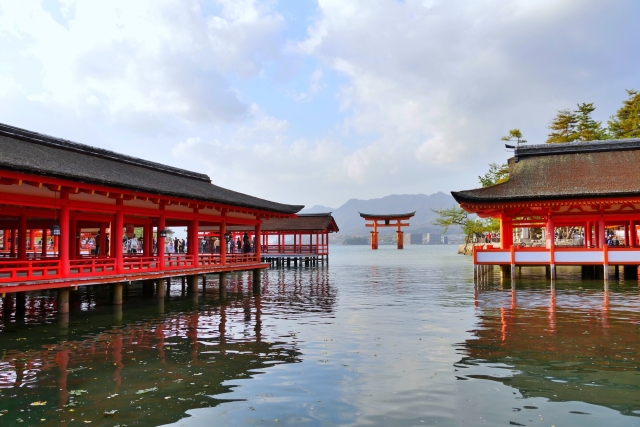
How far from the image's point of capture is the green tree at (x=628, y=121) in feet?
166

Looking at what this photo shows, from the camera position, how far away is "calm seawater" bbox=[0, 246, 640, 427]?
302 inches

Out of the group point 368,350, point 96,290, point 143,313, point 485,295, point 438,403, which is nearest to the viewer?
point 438,403

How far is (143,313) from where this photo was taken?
714 inches

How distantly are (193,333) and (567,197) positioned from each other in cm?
2027

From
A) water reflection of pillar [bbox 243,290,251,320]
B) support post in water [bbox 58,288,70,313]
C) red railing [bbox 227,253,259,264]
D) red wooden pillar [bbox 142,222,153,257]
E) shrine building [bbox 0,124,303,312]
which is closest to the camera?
shrine building [bbox 0,124,303,312]

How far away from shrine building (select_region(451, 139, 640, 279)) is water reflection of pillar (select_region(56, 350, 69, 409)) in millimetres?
21137

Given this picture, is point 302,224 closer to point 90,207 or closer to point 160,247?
point 160,247

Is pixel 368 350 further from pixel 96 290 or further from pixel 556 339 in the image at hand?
pixel 96 290

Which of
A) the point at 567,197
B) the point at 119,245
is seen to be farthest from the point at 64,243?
the point at 567,197

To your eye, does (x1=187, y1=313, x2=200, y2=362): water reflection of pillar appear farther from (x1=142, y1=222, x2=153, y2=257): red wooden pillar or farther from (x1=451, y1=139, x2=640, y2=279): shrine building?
(x1=451, y1=139, x2=640, y2=279): shrine building

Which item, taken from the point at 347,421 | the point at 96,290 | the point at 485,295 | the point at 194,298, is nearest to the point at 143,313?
the point at 194,298

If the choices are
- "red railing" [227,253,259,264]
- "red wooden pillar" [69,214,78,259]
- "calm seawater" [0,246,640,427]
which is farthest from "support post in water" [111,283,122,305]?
"red railing" [227,253,259,264]

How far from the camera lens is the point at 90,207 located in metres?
17.7

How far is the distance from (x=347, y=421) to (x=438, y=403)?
1.68 meters
